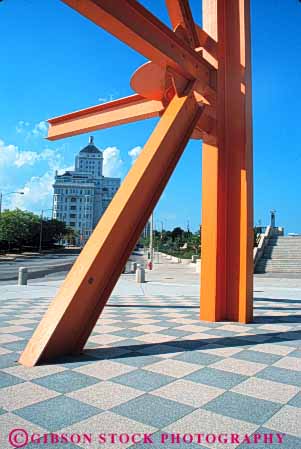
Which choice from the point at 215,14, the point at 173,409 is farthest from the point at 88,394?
the point at 215,14

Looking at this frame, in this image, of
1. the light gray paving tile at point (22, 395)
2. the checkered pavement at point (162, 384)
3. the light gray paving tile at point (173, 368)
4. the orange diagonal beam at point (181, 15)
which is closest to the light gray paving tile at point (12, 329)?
the checkered pavement at point (162, 384)

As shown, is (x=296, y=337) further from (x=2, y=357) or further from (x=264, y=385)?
(x=2, y=357)

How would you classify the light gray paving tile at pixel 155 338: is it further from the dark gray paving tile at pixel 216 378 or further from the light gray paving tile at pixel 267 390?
the light gray paving tile at pixel 267 390

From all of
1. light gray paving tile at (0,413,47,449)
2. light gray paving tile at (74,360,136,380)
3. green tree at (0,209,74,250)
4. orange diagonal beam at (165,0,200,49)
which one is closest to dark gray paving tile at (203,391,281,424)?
light gray paving tile at (74,360,136,380)

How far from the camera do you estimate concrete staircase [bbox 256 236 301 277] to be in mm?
23734

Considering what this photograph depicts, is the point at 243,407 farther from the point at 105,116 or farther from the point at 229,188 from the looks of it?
the point at 105,116

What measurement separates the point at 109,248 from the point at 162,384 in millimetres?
1885

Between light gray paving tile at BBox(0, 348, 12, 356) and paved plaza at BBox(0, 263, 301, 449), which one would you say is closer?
paved plaza at BBox(0, 263, 301, 449)

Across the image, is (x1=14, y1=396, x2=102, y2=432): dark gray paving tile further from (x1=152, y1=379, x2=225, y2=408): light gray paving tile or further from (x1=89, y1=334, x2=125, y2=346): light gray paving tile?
(x1=89, y1=334, x2=125, y2=346): light gray paving tile

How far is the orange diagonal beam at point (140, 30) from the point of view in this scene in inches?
173

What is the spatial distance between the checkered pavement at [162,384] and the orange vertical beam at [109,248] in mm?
289

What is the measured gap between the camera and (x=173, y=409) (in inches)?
119

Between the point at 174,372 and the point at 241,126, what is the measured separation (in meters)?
5.10

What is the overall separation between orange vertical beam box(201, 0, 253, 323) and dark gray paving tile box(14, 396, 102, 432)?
14.6ft
